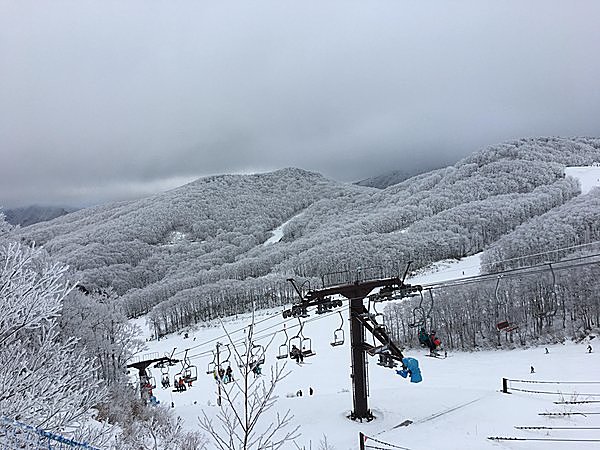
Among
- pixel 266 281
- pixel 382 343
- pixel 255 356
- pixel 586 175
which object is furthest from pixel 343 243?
pixel 586 175

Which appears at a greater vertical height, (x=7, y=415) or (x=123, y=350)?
(x=7, y=415)

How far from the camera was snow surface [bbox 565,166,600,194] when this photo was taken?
446 ft

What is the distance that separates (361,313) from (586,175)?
176619mm

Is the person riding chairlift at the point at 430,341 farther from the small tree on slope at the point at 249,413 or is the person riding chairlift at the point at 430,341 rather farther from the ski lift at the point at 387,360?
the small tree on slope at the point at 249,413

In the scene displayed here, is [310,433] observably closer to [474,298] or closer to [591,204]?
[474,298]

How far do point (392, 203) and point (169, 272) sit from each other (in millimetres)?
105190

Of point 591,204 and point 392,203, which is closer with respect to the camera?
point 591,204

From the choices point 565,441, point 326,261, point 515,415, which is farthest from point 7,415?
point 326,261

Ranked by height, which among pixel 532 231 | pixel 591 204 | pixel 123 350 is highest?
pixel 591 204

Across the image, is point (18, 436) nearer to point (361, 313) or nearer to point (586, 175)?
point (361, 313)

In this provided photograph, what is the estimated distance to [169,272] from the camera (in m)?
152

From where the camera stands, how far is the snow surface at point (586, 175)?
446ft

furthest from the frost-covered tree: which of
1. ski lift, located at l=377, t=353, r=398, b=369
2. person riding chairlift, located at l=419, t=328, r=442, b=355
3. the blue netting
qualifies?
person riding chairlift, located at l=419, t=328, r=442, b=355

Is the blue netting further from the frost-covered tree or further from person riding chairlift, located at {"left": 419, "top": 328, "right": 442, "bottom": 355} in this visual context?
person riding chairlift, located at {"left": 419, "top": 328, "right": 442, "bottom": 355}
